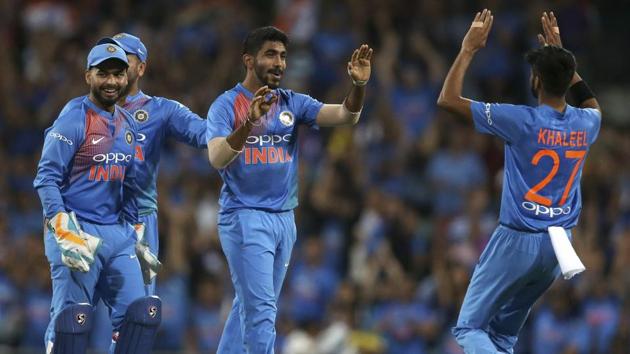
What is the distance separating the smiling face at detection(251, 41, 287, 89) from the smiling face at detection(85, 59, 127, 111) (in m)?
1.02

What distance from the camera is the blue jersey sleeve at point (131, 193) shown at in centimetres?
877

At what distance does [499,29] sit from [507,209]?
8367 mm

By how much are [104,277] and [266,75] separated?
187 cm

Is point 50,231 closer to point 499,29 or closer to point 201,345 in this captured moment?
point 201,345

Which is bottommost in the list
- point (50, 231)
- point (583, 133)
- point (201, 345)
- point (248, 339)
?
point (201, 345)

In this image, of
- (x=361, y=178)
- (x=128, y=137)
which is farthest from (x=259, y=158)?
(x=361, y=178)

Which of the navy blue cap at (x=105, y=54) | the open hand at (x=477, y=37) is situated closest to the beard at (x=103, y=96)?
the navy blue cap at (x=105, y=54)

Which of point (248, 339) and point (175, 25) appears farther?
point (175, 25)

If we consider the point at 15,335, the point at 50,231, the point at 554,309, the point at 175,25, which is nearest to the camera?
the point at 50,231

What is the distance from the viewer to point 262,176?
29.2ft

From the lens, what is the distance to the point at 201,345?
48.1ft

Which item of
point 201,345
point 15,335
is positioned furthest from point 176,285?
point 15,335

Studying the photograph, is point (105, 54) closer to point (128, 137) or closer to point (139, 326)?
point (128, 137)

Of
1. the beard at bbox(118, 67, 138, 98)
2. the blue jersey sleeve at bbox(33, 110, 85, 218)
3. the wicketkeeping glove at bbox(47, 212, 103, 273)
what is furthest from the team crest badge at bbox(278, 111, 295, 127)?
the wicketkeeping glove at bbox(47, 212, 103, 273)
